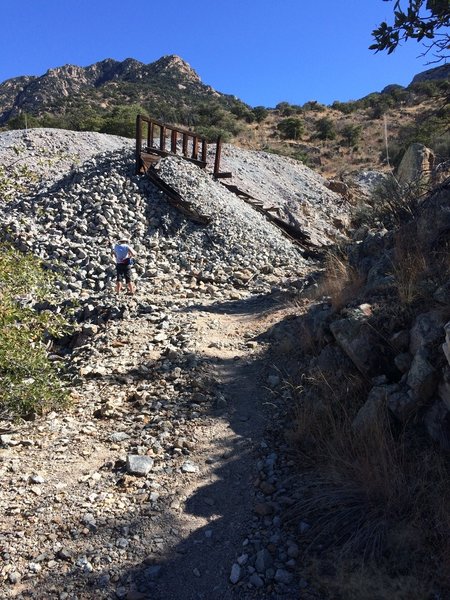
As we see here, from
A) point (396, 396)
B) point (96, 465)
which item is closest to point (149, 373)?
point (96, 465)

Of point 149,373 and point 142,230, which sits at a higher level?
point 142,230

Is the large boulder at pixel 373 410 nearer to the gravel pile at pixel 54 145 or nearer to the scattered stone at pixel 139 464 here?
the scattered stone at pixel 139 464

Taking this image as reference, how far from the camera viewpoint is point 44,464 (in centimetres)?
387

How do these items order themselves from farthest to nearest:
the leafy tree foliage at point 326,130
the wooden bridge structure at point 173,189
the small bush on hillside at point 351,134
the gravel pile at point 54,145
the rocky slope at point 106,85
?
1. the rocky slope at point 106,85
2. the leafy tree foliage at point 326,130
3. the small bush on hillside at point 351,134
4. the gravel pile at point 54,145
5. the wooden bridge structure at point 173,189

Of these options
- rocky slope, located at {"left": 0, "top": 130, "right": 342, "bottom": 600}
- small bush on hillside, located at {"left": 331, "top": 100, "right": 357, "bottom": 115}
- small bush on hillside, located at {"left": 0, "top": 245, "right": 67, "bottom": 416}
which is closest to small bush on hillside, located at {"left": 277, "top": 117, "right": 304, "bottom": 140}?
small bush on hillside, located at {"left": 331, "top": 100, "right": 357, "bottom": 115}

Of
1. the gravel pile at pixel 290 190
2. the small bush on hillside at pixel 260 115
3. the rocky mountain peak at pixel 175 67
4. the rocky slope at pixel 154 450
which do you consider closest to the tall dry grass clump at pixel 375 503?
the rocky slope at pixel 154 450

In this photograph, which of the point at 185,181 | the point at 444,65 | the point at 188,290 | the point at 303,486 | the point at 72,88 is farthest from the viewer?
the point at 72,88

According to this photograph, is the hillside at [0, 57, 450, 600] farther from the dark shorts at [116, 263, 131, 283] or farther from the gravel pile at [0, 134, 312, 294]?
the gravel pile at [0, 134, 312, 294]

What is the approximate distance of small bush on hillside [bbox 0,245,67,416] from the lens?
13.7ft

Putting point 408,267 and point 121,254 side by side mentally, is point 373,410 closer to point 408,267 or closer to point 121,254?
point 408,267

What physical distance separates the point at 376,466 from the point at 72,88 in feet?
200

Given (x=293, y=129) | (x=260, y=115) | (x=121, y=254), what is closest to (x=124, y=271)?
(x=121, y=254)

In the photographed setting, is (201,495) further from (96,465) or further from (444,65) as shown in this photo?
(444,65)

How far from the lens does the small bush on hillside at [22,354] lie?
4.18 meters
